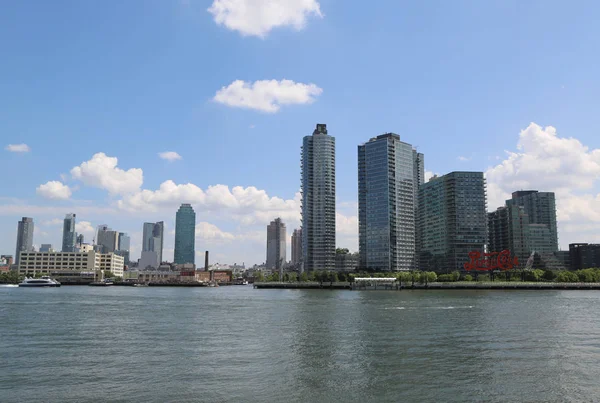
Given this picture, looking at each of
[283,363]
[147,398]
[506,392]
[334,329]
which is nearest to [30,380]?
[147,398]

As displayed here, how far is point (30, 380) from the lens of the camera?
46531 mm

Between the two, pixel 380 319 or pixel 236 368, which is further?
pixel 380 319

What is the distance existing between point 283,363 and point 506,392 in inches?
866

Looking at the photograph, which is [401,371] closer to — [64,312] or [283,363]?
[283,363]

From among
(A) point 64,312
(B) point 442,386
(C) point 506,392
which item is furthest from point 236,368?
(A) point 64,312

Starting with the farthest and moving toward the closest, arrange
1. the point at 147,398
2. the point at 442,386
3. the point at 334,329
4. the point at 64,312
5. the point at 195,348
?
the point at 64,312 → the point at 334,329 → the point at 195,348 → the point at 442,386 → the point at 147,398

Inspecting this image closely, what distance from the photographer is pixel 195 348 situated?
209ft

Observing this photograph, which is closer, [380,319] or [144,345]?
[144,345]

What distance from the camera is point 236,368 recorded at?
50.9 metres

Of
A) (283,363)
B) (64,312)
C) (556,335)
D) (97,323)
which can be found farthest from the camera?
(64,312)

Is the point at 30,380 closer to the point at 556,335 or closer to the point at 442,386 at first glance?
the point at 442,386

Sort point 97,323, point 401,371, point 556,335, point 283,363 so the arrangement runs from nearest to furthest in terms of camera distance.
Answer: point 401,371, point 283,363, point 556,335, point 97,323

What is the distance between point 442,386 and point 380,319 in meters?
55.6

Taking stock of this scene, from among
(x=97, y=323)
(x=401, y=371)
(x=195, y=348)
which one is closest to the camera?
(x=401, y=371)
